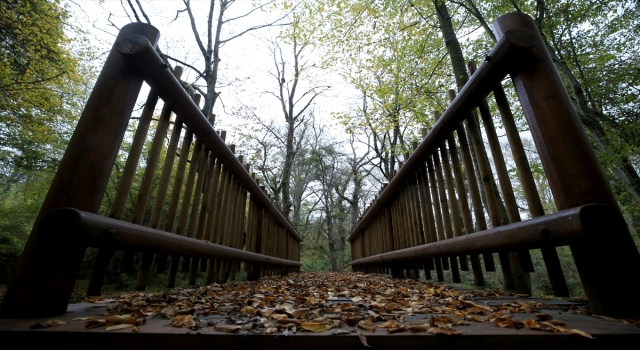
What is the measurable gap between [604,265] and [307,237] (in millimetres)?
23892

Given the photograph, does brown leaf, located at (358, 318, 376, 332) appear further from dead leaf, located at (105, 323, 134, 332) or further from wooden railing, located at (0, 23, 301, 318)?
wooden railing, located at (0, 23, 301, 318)

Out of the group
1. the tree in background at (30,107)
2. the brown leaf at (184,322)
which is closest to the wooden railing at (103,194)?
the brown leaf at (184,322)

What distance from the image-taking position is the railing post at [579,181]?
3.10 ft

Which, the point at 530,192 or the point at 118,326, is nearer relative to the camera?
the point at 118,326

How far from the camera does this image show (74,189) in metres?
1.12

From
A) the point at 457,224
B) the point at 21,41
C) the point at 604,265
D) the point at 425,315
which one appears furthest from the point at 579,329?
the point at 21,41

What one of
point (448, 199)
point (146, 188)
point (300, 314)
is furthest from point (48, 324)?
point (448, 199)

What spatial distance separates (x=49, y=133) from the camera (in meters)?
8.07

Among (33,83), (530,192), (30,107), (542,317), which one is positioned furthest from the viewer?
(30,107)

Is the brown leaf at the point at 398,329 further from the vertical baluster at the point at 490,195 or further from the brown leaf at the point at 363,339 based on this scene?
the vertical baluster at the point at 490,195

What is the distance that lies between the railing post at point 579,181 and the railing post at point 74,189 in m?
1.84

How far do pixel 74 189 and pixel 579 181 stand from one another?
1950mm

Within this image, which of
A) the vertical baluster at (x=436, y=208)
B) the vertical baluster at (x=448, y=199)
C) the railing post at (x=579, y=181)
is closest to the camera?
the railing post at (x=579, y=181)

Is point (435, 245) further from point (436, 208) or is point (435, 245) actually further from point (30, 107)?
point (30, 107)
